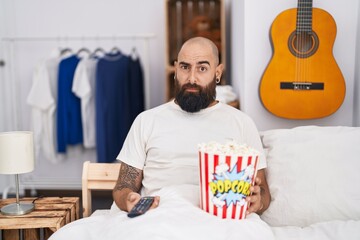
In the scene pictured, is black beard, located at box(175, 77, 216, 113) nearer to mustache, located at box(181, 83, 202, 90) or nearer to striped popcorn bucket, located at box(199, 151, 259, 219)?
mustache, located at box(181, 83, 202, 90)

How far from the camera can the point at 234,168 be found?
102cm

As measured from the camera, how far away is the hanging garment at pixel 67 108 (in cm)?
303

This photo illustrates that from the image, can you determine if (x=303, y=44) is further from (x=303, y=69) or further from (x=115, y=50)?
(x=115, y=50)

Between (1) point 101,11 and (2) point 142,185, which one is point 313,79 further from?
(1) point 101,11

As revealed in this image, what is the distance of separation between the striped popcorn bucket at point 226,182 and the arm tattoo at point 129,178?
17.5 inches

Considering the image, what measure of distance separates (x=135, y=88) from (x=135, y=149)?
5.29 ft

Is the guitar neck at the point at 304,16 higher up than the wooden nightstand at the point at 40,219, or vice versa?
the guitar neck at the point at 304,16

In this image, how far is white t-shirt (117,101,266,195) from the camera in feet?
4.78

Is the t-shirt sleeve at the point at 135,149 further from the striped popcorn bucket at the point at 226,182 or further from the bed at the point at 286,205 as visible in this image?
the striped popcorn bucket at the point at 226,182

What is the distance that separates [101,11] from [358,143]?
2.57m

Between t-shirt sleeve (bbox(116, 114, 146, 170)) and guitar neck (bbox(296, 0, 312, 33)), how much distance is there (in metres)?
0.90

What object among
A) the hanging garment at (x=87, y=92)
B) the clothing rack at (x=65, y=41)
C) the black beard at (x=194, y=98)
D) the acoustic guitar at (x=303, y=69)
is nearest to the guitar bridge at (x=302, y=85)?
the acoustic guitar at (x=303, y=69)

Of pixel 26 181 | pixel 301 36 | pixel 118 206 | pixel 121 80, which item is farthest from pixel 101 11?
pixel 118 206

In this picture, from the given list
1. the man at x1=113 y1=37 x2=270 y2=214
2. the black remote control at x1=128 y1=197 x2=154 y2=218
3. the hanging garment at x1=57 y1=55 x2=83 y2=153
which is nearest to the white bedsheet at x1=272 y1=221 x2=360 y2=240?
the man at x1=113 y1=37 x2=270 y2=214
